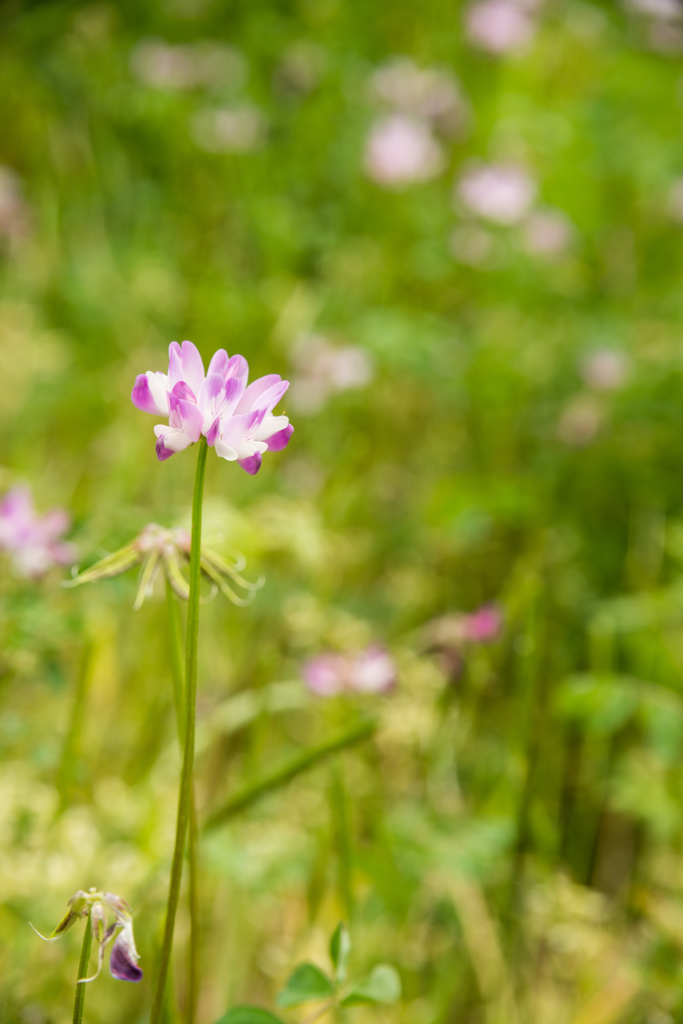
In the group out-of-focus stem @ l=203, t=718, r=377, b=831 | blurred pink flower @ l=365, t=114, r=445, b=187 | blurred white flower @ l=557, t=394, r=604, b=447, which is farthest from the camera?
blurred pink flower @ l=365, t=114, r=445, b=187

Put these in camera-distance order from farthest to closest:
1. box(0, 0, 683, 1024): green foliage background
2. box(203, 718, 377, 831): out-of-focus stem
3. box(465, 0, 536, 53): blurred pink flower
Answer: box(465, 0, 536, 53): blurred pink flower → box(0, 0, 683, 1024): green foliage background → box(203, 718, 377, 831): out-of-focus stem

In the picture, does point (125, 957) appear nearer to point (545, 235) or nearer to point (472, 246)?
point (472, 246)

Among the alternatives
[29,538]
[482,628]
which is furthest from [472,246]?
[29,538]

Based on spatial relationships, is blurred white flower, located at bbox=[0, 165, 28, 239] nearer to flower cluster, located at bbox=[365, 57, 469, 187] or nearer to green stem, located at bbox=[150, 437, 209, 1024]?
flower cluster, located at bbox=[365, 57, 469, 187]

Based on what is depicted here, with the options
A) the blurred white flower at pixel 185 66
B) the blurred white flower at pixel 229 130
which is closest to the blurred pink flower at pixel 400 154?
the blurred white flower at pixel 229 130

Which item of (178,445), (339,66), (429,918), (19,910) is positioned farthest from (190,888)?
(339,66)

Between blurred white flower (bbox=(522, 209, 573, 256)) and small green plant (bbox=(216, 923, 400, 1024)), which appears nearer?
small green plant (bbox=(216, 923, 400, 1024))

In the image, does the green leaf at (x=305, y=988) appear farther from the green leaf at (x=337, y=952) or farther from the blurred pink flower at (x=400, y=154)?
the blurred pink flower at (x=400, y=154)

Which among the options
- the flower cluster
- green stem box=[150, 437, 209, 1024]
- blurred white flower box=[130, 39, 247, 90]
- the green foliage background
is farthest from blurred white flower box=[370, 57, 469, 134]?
green stem box=[150, 437, 209, 1024]
